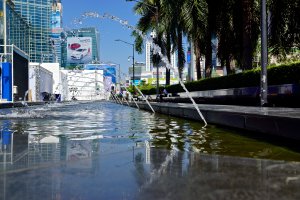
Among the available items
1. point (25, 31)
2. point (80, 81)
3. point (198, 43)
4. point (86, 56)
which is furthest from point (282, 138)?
point (86, 56)

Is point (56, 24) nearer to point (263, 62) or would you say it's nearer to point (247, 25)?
point (247, 25)

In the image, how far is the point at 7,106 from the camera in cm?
3559

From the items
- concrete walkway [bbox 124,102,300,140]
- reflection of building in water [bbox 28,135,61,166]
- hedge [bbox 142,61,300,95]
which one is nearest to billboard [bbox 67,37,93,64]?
hedge [bbox 142,61,300,95]

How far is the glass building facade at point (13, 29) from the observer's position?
65875mm

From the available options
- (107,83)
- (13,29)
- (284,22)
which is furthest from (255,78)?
(107,83)

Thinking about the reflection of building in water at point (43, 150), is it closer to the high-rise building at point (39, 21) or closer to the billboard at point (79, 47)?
the high-rise building at point (39, 21)

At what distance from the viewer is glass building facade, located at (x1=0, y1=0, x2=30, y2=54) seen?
65.9 meters

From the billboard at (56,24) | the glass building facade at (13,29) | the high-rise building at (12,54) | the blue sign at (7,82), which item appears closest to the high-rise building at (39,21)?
the billboard at (56,24)

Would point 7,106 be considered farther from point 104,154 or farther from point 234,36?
point 104,154

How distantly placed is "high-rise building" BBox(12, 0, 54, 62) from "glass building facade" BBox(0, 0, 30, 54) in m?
12.0

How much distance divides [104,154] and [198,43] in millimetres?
27706

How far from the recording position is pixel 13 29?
241ft

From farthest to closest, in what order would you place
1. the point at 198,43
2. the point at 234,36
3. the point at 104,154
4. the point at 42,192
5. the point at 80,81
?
the point at 80,81, the point at 198,43, the point at 234,36, the point at 104,154, the point at 42,192

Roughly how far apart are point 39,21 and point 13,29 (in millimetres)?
32786
